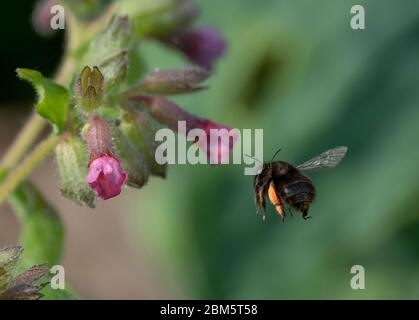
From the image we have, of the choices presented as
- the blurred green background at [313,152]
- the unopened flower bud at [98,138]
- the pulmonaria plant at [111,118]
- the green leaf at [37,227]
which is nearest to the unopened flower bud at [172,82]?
the pulmonaria plant at [111,118]

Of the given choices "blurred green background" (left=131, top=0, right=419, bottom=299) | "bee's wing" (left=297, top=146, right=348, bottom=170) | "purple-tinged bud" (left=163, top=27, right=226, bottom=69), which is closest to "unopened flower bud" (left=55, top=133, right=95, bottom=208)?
"bee's wing" (left=297, top=146, right=348, bottom=170)

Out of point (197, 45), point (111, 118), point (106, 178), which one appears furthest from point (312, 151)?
point (106, 178)

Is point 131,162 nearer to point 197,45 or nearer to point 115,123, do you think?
point 115,123

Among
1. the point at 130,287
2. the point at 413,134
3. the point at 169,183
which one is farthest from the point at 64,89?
the point at 130,287

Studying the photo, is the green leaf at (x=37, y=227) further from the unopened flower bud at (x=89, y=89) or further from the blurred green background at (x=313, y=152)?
the blurred green background at (x=313, y=152)
